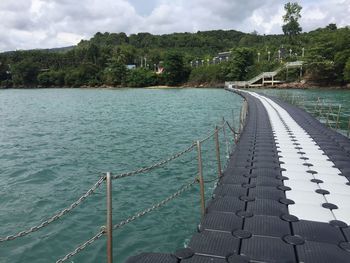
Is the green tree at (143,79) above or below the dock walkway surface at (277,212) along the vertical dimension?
above

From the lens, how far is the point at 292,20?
92.9 meters

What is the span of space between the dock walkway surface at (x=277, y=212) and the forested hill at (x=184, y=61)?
57.4m

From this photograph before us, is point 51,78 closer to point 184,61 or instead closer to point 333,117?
point 184,61

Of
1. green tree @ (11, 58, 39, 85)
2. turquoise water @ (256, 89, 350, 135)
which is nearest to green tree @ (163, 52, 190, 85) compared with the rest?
turquoise water @ (256, 89, 350, 135)

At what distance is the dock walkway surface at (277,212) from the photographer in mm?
3667

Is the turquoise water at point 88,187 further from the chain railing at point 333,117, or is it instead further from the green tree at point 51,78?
the green tree at point 51,78

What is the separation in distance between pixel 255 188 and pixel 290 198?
721 mm

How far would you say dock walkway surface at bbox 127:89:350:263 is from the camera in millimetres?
3667

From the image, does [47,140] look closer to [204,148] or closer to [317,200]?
[204,148]

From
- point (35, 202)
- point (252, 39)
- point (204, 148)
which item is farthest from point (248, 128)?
point (252, 39)

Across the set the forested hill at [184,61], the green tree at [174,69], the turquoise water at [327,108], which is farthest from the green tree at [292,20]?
the turquoise water at [327,108]

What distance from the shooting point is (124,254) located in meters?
5.83

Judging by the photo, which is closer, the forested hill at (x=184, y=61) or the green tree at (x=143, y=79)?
the forested hill at (x=184, y=61)

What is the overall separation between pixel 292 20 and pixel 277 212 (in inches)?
3975
